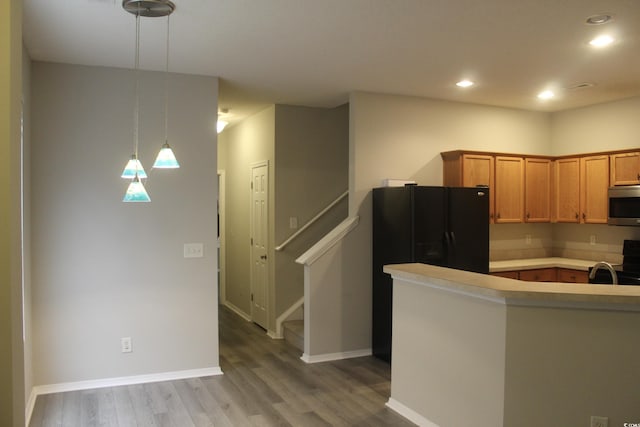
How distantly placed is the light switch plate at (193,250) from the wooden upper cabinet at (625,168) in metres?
4.32

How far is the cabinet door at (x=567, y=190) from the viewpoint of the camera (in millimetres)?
5801

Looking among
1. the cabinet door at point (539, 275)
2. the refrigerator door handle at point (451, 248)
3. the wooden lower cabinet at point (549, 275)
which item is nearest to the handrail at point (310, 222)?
the refrigerator door handle at point (451, 248)

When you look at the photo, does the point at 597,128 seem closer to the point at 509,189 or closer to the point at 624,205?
the point at 624,205

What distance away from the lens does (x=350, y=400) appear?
4.02 meters

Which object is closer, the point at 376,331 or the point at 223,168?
the point at 376,331

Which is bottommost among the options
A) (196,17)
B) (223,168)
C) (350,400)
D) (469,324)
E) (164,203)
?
(350,400)

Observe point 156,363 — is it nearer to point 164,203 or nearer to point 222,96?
point 164,203

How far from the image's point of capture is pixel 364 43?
3.67 metres

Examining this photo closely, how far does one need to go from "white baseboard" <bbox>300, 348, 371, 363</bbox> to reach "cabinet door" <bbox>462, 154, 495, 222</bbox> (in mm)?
2021

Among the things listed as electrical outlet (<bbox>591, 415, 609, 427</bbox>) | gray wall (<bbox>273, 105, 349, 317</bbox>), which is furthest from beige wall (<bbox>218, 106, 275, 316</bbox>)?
electrical outlet (<bbox>591, 415, 609, 427</bbox>)

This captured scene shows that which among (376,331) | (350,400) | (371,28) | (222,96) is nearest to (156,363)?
(350,400)

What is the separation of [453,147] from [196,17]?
3.47 m

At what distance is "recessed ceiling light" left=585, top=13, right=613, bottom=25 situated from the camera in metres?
3.12

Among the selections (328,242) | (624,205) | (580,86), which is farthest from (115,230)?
(624,205)
